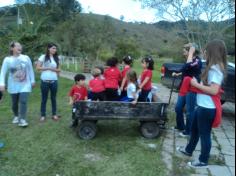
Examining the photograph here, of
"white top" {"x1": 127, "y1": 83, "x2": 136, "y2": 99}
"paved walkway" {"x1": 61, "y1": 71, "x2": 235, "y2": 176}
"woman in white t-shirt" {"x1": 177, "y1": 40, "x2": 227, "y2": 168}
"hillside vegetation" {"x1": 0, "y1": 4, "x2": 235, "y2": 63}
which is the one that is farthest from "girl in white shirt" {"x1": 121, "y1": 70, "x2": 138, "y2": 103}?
"hillside vegetation" {"x1": 0, "y1": 4, "x2": 235, "y2": 63}

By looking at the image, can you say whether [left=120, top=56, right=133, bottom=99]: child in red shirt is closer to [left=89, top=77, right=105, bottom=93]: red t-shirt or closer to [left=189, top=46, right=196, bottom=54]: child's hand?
[left=89, top=77, right=105, bottom=93]: red t-shirt

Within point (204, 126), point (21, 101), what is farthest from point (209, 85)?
point (21, 101)

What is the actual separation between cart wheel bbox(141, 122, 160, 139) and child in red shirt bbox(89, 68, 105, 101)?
0.96 metres

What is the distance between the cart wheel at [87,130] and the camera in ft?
19.6

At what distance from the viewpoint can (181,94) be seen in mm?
6332

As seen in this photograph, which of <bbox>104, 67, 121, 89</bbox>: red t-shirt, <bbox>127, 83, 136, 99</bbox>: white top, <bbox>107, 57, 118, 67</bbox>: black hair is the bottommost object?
<bbox>127, 83, 136, 99</bbox>: white top

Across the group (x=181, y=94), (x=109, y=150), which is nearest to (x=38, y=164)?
(x=109, y=150)

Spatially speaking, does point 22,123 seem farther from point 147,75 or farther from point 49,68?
point 147,75

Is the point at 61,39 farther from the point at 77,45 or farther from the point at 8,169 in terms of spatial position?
the point at 8,169

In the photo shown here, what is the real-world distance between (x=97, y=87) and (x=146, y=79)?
911mm

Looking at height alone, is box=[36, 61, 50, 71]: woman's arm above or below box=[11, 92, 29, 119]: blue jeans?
above

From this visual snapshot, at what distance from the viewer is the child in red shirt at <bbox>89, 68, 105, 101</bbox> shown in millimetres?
6469

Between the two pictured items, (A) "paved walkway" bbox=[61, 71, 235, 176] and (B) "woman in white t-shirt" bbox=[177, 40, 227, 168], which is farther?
(A) "paved walkway" bbox=[61, 71, 235, 176]

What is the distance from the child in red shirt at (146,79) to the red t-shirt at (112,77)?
47 centimetres
